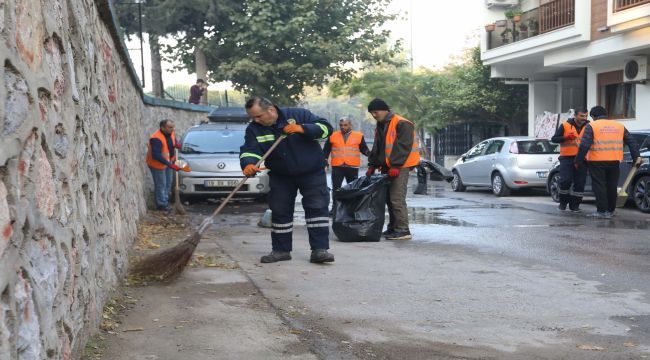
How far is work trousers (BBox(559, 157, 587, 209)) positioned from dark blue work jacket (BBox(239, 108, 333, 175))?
6.71 m

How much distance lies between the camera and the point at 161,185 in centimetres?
1270

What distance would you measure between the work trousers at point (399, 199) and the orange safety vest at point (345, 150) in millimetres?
2428

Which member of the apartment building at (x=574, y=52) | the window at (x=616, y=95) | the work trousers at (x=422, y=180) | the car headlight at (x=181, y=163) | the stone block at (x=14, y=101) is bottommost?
the work trousers at (x=422, y=180)

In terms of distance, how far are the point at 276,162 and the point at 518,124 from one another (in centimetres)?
2343

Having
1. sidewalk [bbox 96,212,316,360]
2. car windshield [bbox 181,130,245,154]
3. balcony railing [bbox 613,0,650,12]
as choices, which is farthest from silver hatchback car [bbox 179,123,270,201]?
balcony railing [bbox 613,0,650,12]

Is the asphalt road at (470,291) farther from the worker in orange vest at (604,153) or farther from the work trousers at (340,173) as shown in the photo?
the work trousers at (340,173)

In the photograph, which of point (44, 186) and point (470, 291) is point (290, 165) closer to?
point (470, 291)

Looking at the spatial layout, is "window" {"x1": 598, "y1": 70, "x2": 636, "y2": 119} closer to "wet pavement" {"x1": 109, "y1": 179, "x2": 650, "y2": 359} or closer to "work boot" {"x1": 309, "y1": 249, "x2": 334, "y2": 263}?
"wet pavement" {"x1": 109, "y1": 179, "x2": 650, "y2": 359}

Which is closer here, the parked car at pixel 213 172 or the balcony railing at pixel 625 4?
the parked car at pixel 213 172

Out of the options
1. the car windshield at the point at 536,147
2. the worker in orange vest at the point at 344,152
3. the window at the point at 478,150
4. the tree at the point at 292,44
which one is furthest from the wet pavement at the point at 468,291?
the tree at the point at 292,44

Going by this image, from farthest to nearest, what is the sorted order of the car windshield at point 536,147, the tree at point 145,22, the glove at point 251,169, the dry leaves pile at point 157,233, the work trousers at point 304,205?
1. the tree at point 145,22
2. the car windshield at point 536,147
3. the dry leaves pile at point 157,233
4. the work trousers at point 304,205
5. the glove at point 251,169

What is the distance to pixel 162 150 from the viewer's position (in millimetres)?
12445

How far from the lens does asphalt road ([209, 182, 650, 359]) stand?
15.0ft

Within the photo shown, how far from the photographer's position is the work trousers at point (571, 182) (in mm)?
12750
